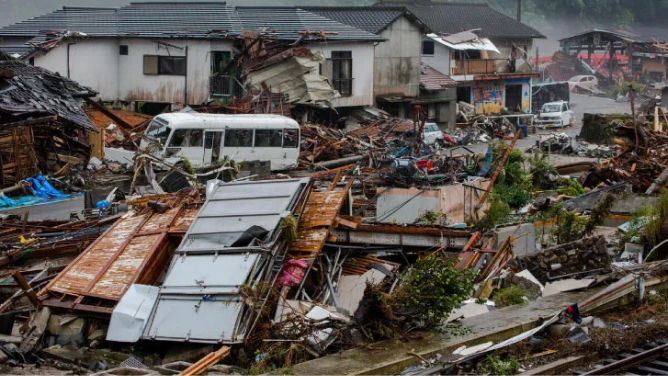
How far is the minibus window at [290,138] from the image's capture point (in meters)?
29.3

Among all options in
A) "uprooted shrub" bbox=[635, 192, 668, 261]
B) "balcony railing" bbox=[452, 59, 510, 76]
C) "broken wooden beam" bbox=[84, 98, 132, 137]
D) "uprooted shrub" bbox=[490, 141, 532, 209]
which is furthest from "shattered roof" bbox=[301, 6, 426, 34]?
"uprooted shrub" bbox=[635, 192, 668, 261]

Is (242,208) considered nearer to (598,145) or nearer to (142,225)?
(142,225)

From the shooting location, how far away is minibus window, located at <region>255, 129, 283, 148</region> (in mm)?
28703

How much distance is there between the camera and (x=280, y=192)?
13.9 metres

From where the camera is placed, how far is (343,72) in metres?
38.8

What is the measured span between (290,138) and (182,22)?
10.8 meters

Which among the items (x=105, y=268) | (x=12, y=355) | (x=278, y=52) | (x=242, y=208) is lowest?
(x=12, y=355)

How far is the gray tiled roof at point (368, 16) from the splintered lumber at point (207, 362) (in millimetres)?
32352

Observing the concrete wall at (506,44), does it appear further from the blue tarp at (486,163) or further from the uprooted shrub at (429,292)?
the uprooted shrub at (429,292)

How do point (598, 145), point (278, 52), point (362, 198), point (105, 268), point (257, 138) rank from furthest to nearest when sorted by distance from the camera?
point (598, 145), point (278, 52), point (257, 138), point (362, 198), point (105, 268)

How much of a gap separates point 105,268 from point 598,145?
96.4 ft

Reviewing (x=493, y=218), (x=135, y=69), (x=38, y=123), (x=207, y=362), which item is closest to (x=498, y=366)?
(x=207, y=362)

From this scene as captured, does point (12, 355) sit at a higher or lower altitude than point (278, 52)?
lower

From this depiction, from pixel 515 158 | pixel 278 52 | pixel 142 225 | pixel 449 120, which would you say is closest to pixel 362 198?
pixel 515 158
